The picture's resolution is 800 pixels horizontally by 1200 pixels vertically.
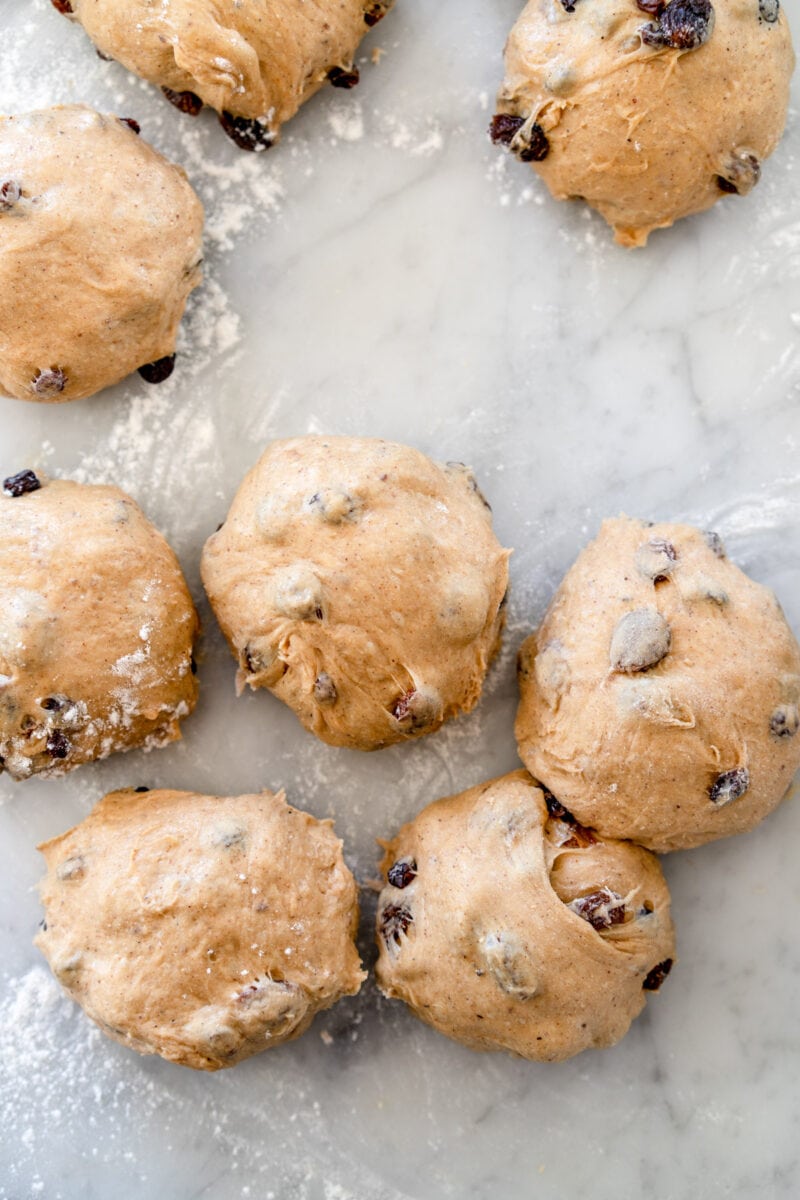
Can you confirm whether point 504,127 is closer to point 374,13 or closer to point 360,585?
point 374,13

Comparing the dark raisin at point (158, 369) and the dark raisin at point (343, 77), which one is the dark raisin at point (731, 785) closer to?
the dark raisin at point (158, 369)

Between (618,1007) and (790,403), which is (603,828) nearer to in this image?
(618,1007)

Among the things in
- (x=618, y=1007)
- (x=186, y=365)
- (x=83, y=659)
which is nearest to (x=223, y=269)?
(x=186, y=365)

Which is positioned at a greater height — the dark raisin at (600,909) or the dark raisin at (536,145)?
the dark raisin at (536,145)

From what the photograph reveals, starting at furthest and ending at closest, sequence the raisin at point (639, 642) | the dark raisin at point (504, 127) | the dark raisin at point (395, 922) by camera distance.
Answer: the dark raisin at point (504, 127), the dark raisin at point (395, 922), the raisin at point (639, 642)

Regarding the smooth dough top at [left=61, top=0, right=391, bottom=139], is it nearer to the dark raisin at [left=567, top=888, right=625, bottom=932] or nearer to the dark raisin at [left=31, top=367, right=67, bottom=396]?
the dark raisin at [left=31, top=367, right=67, bottom=396]

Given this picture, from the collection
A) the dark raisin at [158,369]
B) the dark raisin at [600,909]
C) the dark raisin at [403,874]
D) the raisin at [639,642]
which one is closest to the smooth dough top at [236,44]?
the dark raisin at [158,369]

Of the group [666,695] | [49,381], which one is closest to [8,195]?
[49,381]
